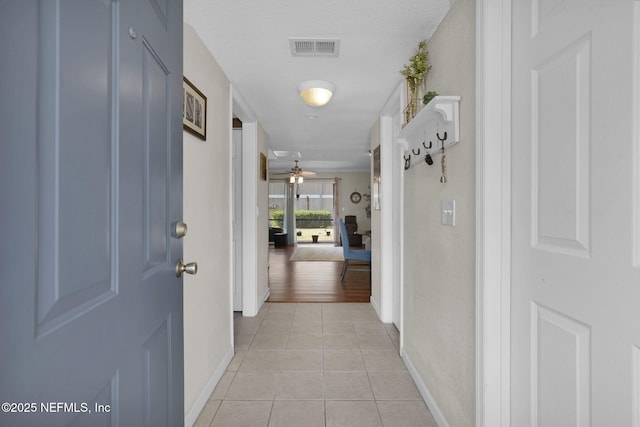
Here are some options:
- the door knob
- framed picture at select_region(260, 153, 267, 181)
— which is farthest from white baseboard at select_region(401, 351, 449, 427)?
framed picture at select_region(260, 153, 267, 181)

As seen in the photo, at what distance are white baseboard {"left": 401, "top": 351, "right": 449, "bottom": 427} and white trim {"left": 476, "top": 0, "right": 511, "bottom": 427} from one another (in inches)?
19.8

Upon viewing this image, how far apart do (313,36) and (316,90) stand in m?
0.66

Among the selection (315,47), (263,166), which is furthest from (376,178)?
(315,47)

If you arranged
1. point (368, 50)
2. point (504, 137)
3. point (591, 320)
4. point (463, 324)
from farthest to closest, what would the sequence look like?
point (368, 50)
point (463, 324)
point (504, 137)
point (591, 320)

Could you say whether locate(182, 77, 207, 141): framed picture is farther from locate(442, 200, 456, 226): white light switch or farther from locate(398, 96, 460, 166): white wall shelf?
locate(442, 200, 456, 226): white light switch

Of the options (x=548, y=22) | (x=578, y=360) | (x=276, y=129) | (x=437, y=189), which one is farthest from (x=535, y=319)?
(x=276, y=129)

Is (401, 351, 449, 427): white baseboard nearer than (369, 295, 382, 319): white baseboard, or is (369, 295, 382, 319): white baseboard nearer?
(401, 351, 449, 427): white baseboard

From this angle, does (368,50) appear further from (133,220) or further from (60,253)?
(60,253)

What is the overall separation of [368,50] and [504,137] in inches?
48.4

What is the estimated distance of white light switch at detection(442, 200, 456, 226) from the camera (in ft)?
5.10

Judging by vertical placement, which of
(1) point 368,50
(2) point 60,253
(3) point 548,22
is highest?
(1) point 368,50

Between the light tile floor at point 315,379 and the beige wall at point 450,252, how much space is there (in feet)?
0.85

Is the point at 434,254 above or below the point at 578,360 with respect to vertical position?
above

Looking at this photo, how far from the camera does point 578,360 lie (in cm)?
91
